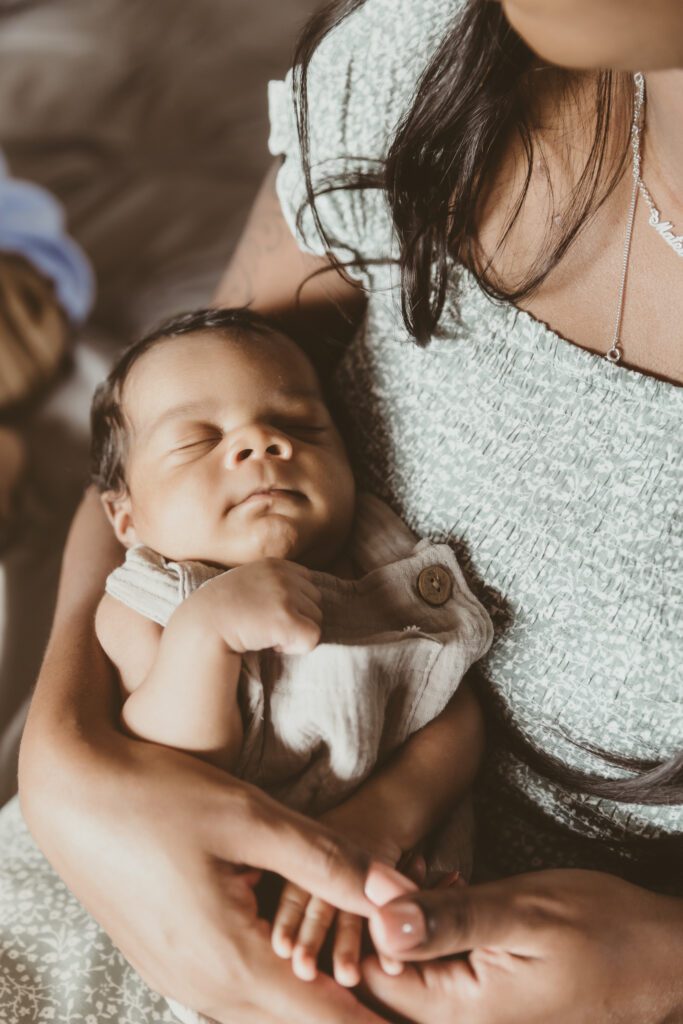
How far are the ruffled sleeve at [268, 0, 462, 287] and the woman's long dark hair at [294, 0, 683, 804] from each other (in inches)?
1.3

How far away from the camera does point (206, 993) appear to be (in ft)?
2.26

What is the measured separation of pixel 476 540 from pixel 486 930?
0.33 metres

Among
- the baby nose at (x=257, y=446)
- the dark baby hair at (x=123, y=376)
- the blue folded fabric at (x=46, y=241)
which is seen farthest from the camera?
the blue folded fabric at (x=46, y=241)

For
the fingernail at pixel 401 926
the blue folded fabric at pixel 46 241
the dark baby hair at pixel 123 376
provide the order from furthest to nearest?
the blue folded fabric at pixel 46 241
the dark baby hair at pixel 123 376
the fingernail at pixel 401 926

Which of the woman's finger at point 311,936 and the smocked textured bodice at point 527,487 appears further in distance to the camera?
the smocked textured bodice at point 527,487

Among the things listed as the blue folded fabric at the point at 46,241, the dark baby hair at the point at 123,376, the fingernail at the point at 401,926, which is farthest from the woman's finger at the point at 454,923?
the blue folded fabric at the point at 46,241

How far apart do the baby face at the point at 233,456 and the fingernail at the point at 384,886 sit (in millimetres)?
293

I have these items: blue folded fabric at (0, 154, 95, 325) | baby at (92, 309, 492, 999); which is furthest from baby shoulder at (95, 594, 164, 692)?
blue folded fabric at (0, 154, 95, 325)

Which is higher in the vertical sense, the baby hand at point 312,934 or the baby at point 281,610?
the baby at point 281,610

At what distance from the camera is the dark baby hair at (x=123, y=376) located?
0.94 meters

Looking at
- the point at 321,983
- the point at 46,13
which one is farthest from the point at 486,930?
the point at 46,13

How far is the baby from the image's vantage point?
70 cm

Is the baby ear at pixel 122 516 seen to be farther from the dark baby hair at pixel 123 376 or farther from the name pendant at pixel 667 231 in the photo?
the name pendant at pixel 667 231

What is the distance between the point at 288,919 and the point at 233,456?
15.8 inches
